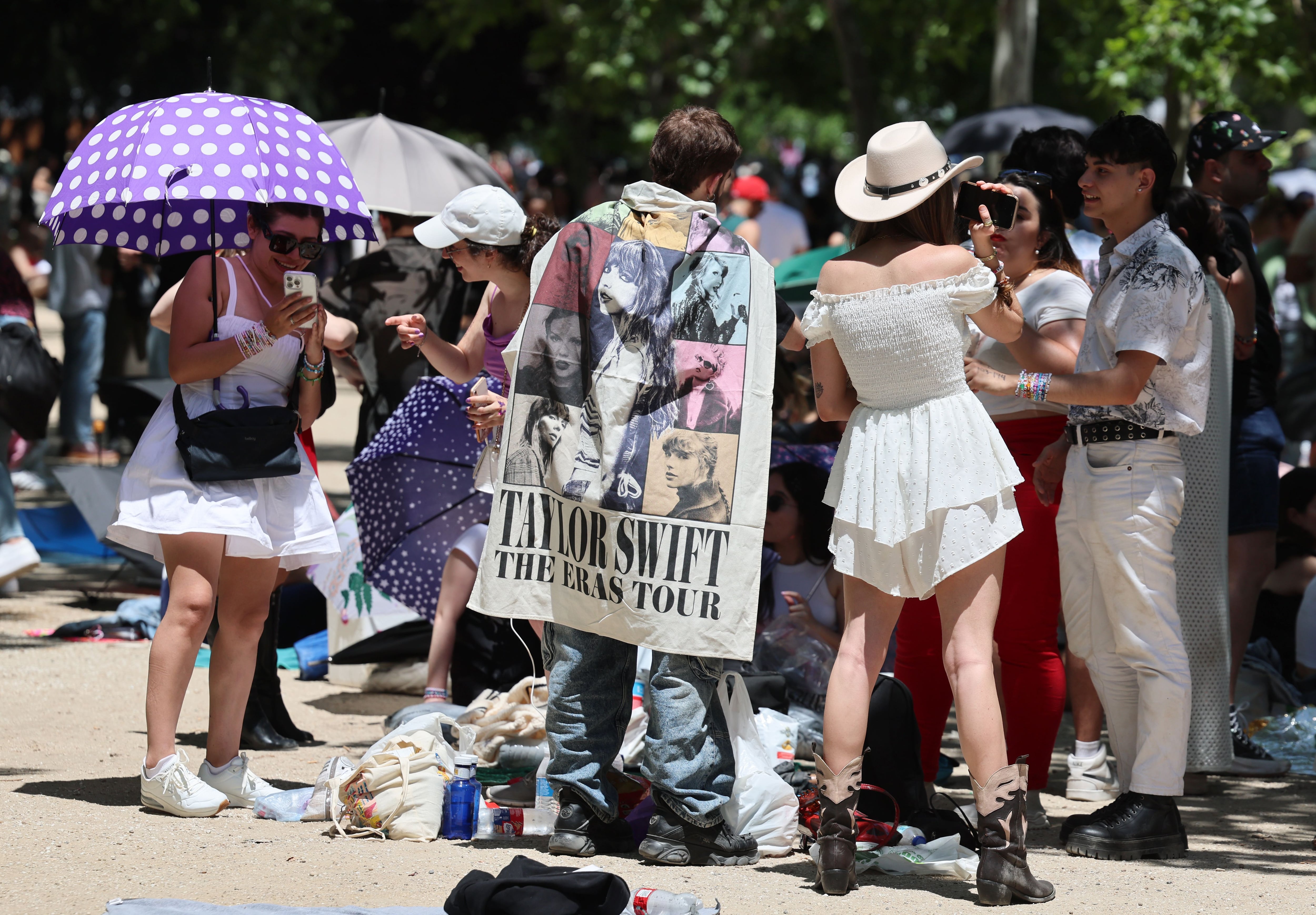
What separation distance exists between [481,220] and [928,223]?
158 centimetres

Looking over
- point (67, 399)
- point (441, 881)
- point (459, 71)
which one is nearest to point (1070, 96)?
point (459, 71)

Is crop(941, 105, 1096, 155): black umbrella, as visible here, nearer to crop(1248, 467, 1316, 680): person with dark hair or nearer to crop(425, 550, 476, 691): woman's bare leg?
crop(1248, 467, 1316, 680): person with dark hair

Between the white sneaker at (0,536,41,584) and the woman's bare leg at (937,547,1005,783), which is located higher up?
the woman's bare leg at (937,547,1005,783)

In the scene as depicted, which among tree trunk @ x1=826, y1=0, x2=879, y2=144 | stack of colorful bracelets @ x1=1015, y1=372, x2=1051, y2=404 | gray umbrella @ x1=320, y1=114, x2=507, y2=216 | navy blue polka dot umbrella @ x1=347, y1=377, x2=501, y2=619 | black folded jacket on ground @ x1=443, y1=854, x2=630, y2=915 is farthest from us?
tree trunk @ x1=826, y1=0, x2=879, y2=144

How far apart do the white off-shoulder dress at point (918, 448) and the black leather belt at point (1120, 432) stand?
23.5 inches

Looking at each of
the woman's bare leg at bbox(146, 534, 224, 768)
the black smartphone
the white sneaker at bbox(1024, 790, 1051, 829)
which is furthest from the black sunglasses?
the woman's bare leg at bbox(146, 534, 224, 768)

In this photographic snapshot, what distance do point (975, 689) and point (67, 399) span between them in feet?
34.3

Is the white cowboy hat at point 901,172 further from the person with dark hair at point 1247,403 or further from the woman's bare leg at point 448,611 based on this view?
the woman's bare leg at point 448,611

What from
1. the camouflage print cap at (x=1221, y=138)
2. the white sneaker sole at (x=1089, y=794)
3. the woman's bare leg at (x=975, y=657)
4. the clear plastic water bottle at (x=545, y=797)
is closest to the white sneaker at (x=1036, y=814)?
the white sneaker sole at (x=1089, y=794)

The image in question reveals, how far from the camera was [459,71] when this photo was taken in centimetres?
2938

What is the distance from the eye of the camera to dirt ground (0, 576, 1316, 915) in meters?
3.84

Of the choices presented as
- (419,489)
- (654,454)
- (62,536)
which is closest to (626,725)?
(654,454)

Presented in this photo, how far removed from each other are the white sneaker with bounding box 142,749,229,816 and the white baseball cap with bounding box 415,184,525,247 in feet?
5.87

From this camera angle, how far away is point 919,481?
12.9 feet
